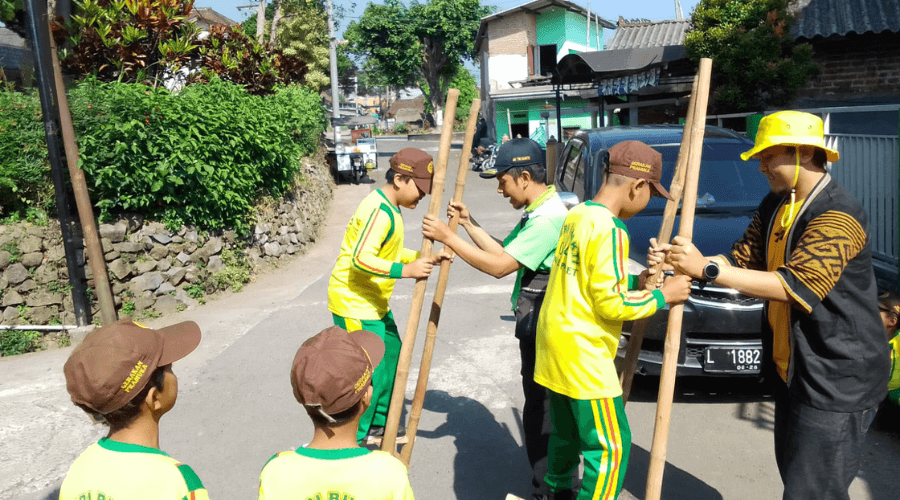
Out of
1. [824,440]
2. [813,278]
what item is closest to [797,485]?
[824,440]

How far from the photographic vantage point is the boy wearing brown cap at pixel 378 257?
3809mm

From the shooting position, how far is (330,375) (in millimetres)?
2031

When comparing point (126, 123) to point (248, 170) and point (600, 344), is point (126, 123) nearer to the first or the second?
point (248, 170)

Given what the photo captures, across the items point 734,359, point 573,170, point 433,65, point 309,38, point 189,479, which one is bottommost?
point 734,359

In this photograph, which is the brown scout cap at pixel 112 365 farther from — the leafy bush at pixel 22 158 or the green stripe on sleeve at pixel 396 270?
the leafy bush at pixel 22 158

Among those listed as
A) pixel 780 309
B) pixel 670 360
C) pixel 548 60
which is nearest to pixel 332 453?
pixel 670 360

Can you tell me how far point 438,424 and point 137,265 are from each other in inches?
195

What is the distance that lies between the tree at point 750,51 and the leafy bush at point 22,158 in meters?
9.60

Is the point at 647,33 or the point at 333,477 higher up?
the point at 647,33

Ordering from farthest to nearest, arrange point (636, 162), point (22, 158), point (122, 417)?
1. point (22, 158)
2. point (636, 162)
3. point (122, 417)

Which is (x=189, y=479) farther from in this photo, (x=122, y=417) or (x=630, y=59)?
(x=630, y=59)

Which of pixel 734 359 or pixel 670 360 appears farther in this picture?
pixel 734 359

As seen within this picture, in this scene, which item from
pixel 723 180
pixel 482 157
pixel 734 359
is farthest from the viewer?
pixel 482 157

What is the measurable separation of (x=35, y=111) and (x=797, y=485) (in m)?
7.92
